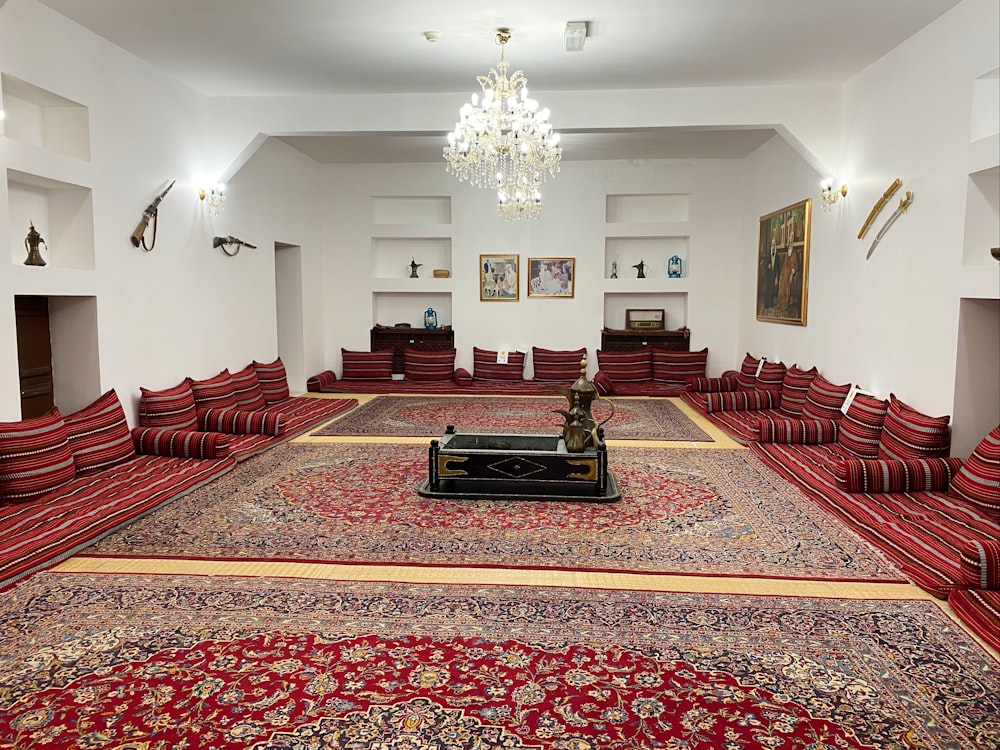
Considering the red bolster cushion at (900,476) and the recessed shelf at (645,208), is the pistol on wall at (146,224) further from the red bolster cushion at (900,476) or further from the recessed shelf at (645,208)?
the recessed shelf at (645,208)

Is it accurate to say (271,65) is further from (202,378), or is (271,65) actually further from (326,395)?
(326,395)

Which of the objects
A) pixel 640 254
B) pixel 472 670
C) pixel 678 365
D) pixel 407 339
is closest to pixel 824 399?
pixel 678 365

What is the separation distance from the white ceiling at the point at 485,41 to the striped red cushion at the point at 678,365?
3961 millimetres

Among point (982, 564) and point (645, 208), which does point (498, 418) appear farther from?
point (982, 564)

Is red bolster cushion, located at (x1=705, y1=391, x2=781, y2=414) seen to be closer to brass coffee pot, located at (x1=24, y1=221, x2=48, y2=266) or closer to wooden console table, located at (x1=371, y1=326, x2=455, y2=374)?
wooden console table, located at (x1=371, y1=326, x2=455, y2=374)

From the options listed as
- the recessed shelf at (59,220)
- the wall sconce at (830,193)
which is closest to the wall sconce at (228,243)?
the recessed shelf at (59,220)

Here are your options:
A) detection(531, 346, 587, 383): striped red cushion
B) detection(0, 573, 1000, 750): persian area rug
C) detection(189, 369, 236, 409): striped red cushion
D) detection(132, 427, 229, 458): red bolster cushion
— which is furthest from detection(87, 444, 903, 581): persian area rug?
detection(531, 346, 587, 383): striped red cushion

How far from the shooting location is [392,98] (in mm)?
7551

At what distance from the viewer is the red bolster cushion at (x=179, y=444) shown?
6000 mm

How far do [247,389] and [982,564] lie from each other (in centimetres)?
684

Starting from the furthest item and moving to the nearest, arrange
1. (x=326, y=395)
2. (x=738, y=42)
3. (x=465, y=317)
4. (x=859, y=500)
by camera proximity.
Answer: (x=465, y=317) < (x=326, y=395) < (x=738, y=42) < (x=859, y=500)

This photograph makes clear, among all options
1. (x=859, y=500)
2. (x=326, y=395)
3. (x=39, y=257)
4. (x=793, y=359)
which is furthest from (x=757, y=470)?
(x=326, y=395)

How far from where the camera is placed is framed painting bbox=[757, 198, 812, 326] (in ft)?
26.8

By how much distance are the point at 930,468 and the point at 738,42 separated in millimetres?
3553
